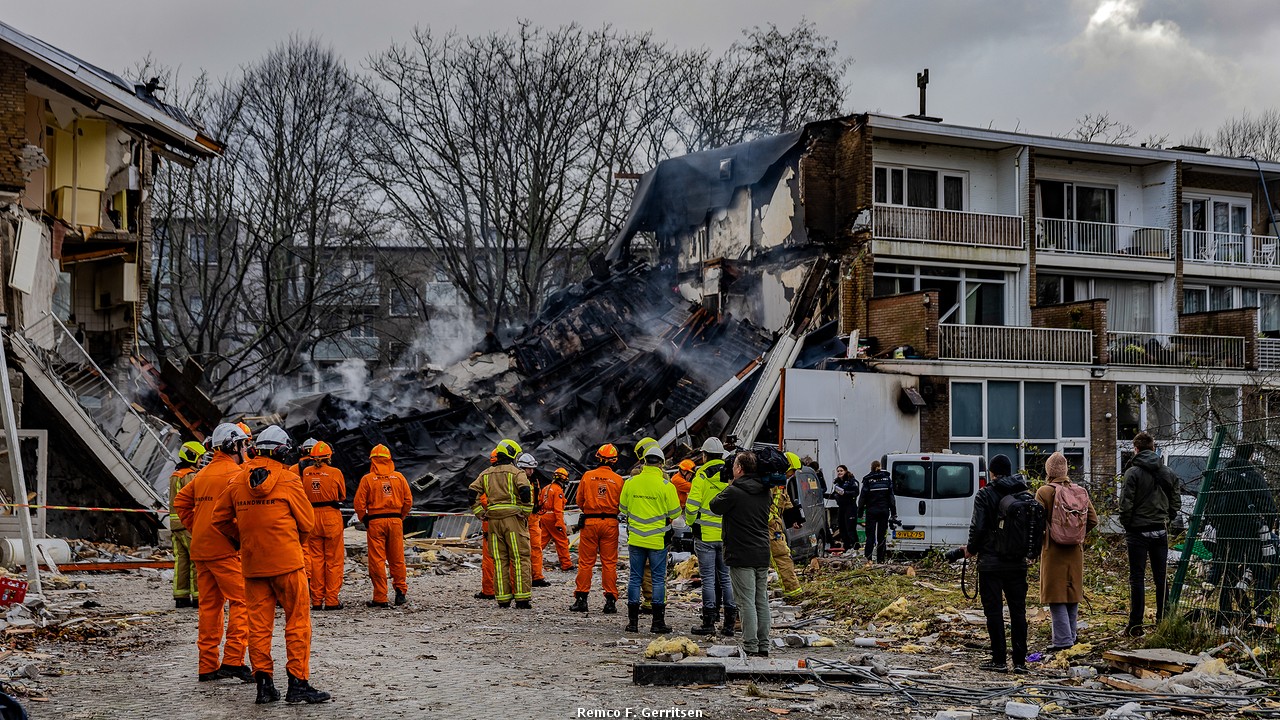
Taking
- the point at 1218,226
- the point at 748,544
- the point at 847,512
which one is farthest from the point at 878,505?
the point at 1218,226

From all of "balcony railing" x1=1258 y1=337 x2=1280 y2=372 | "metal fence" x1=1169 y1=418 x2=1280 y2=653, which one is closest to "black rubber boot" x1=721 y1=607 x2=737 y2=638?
"metal fence" x1=1169 y1=418 x2=1280 y2=653

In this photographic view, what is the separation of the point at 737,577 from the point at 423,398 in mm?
19609

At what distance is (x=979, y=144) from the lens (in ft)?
100

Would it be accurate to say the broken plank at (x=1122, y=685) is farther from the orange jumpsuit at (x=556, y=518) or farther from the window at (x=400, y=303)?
the window at (x=400, y=303)

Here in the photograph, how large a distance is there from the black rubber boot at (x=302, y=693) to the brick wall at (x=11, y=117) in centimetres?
1608

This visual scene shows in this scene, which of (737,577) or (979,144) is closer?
(737,577)

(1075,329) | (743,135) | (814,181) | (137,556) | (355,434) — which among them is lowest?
(137,556)

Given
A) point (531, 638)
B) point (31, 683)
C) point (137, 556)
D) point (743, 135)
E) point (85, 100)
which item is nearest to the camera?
point (31, 683)

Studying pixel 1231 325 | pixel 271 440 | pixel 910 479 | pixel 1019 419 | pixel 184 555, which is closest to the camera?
pixel 271 440

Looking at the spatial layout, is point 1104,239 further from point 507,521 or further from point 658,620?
point 658,620

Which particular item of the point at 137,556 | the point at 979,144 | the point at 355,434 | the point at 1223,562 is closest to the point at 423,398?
the point at 355,434

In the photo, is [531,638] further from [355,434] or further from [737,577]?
[355,434]

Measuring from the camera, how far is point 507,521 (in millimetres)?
14102

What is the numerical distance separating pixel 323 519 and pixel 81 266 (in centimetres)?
1663
